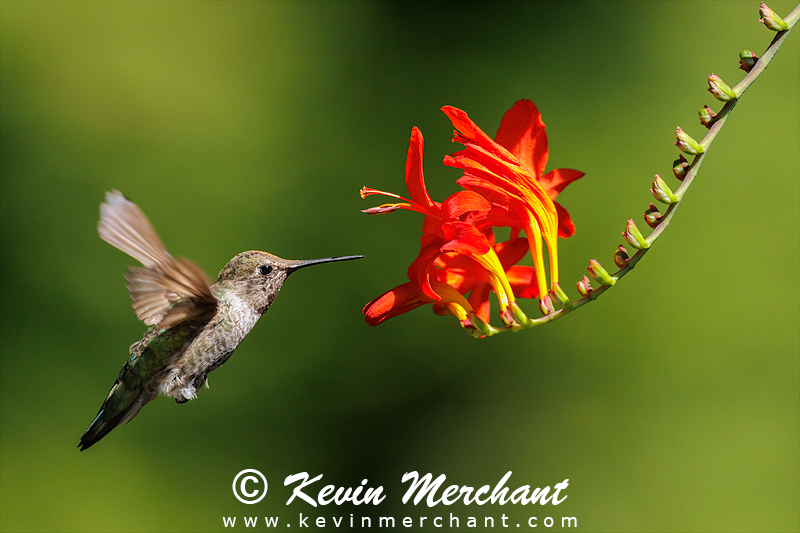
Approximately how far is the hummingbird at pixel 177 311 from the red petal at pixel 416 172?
342mm

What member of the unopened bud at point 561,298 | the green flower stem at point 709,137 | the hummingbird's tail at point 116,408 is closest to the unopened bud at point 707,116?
the green flower stem at point 709,137

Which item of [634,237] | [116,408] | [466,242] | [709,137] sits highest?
[709,137]

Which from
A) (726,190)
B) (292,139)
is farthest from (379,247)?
(726,190)

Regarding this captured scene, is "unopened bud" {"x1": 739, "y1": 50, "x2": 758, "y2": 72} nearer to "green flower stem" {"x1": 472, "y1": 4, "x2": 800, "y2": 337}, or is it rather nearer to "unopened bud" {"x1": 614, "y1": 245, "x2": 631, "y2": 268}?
"green flower stem" {"x1": 472, "y1": 4, "x2": 800, "y2": 337}

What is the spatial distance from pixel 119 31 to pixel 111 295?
1.56 metres

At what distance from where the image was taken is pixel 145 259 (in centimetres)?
159

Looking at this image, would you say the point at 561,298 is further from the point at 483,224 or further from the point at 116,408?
the point at 116,408

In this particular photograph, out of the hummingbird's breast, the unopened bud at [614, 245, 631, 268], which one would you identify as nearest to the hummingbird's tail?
the hummingbird's breast

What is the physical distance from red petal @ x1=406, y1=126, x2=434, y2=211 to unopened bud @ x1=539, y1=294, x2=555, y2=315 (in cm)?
29

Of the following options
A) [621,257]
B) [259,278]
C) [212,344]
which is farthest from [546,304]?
[212,344]

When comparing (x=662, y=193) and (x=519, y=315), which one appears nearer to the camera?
(x=662, y=193)

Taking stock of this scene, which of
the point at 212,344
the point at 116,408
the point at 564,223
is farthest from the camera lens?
the point at 116,408

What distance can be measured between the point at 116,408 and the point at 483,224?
122cm

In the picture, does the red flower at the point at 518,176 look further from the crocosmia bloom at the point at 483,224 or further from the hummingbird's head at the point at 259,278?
the hummingbird's head at the point at 259,278
